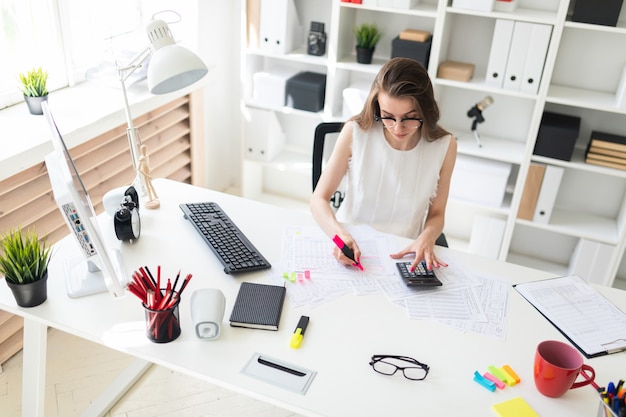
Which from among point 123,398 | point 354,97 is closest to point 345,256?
point 123,398

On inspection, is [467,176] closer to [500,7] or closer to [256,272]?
[500,7]

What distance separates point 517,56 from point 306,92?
111cm

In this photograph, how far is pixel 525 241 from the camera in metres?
3.37

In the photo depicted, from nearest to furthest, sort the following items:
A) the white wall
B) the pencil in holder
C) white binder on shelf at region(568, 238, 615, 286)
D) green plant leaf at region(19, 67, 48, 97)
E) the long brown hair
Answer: the pencil in holder → the long brown hair → green plant leaf at region(19, 67, 48, 97) → white binder on shelf at region(568, 238, 615, 286) → the white wall

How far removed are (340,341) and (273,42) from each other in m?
2.12

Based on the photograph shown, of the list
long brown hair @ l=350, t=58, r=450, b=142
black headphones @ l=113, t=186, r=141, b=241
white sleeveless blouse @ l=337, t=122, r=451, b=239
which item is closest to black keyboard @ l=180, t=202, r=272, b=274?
black headphones @ l=113, t=186, r=141, b=241

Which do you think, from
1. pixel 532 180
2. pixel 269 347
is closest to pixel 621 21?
pixel 532 180

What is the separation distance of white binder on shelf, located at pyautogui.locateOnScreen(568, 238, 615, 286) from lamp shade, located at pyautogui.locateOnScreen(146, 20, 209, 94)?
2232 millimetres

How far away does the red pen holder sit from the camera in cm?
137

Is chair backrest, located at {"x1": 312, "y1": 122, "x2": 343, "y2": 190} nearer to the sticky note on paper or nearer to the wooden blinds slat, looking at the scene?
the wooden blinds slat

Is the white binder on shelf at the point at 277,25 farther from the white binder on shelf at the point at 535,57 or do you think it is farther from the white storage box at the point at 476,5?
the white binder on shelf at the point at 535,57

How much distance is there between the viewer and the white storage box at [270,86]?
322 cm

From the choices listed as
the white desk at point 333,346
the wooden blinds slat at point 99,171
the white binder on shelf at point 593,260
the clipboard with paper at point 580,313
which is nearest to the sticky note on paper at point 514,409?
the white desk at point 333,346

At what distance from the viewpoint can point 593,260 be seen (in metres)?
2.98
